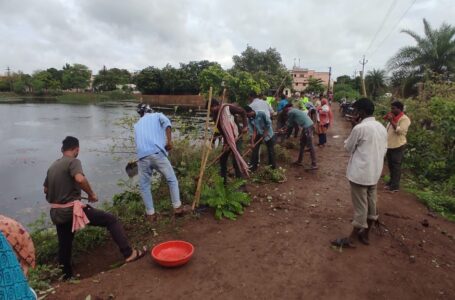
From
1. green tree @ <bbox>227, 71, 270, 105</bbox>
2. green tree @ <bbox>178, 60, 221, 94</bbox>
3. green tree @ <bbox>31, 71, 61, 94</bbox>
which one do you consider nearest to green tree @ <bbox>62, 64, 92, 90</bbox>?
green tree @ <bbox>31, 71, 61, 94</bbox>

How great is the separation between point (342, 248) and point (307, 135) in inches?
146

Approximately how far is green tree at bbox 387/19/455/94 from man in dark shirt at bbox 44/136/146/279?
16900 mm

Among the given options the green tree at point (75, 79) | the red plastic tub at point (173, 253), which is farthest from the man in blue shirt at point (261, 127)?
the green tree at point (75, 79)

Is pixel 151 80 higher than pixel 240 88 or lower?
higher

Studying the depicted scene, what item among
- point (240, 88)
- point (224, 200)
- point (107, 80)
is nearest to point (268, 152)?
point (224, 200)

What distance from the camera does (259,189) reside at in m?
6.24

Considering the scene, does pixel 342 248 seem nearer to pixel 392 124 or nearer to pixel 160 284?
pixel 160 284

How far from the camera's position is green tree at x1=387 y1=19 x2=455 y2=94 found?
1593cm

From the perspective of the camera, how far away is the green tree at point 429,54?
52.3ft

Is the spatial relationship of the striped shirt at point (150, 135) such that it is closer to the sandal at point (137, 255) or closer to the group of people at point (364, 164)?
the sandal at point (137, 255)

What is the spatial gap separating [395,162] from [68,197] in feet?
18.0

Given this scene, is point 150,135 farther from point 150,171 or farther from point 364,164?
point 364,164

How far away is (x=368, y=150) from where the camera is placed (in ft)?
12.4

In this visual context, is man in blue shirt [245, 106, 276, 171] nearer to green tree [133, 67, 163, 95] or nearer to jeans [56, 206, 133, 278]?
jeans [56, 206, 133, 278]
